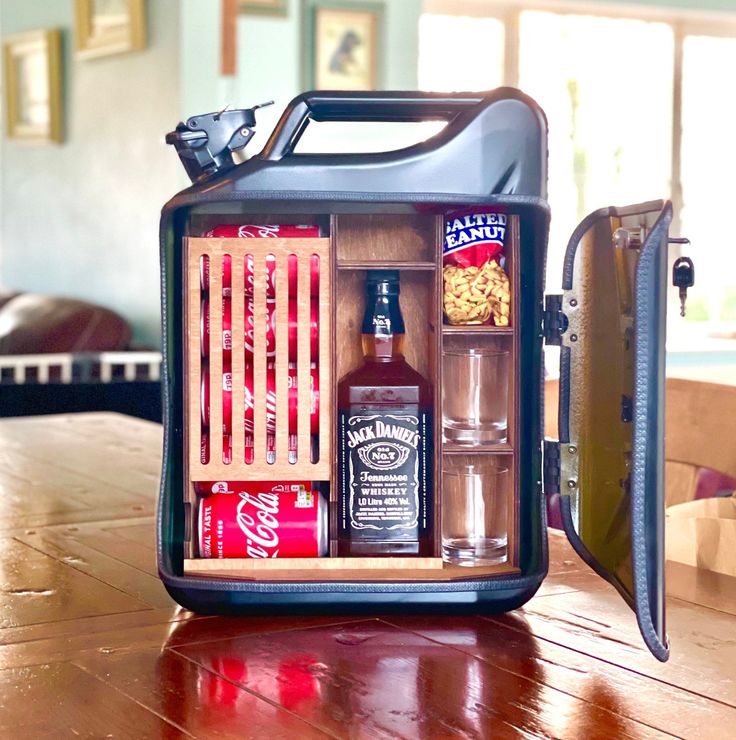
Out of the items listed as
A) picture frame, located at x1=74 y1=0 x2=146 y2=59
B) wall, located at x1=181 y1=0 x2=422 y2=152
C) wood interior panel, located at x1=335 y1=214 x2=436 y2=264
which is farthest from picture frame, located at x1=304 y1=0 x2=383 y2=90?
wood interior panel, located at x1=335 y1=214 x2=436 y2=264

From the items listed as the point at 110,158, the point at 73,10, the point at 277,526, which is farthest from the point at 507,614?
the point at 73,10

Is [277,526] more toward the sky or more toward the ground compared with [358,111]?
more toward the ground

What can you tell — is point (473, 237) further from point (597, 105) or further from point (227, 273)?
point (597, 105)

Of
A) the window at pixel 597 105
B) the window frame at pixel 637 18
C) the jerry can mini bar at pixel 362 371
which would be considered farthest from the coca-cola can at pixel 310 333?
the window at pixel 597 105

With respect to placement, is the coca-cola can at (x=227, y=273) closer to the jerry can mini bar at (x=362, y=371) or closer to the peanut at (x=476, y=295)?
the jerry can mini bar at (x=362, y=371)

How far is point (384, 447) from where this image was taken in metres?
0.81

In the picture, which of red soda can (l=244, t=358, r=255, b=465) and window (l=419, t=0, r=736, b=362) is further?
window (l=419, t=0, r=736, b=362)

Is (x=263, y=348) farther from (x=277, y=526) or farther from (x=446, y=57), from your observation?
(x=446, y=57)

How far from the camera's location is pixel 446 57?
17.8ft

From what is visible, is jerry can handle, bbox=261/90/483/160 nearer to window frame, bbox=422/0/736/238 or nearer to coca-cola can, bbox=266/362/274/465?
coca-cola can, bbox=266/362/274/465

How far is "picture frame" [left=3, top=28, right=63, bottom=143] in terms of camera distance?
17.2ft

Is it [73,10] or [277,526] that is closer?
[277,526]

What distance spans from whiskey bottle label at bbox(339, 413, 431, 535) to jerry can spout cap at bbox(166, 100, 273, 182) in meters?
0.20

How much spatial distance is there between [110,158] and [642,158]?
8.95 feet
